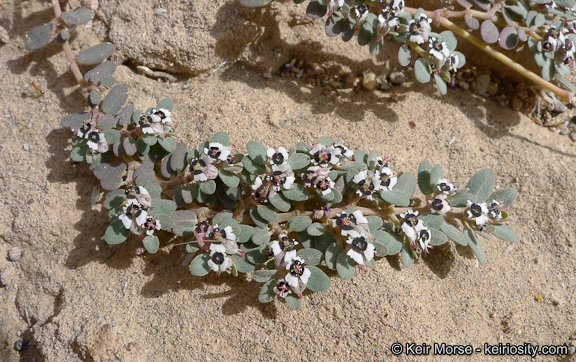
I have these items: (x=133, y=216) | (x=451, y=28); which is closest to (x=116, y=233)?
(x=133, y=216)

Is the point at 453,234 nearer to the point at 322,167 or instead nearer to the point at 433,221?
the point at 433,221

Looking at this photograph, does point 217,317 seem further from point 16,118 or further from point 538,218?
point 538,218

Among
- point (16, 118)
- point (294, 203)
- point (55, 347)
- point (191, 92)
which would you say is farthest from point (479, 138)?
point (16, 118)

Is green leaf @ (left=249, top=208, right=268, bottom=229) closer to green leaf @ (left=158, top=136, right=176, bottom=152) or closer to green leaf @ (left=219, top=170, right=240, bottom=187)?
green leaf @ (left=219, top=170, right=240, bottom=187)

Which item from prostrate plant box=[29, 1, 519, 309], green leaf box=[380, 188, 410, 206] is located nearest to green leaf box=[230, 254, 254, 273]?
prostrate plant box=[29, 1, 519, 309]

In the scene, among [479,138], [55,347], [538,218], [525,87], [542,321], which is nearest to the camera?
[55,347]

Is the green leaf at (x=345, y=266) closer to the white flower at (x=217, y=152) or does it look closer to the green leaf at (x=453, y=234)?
the green leaf at (x=453, y=234)
